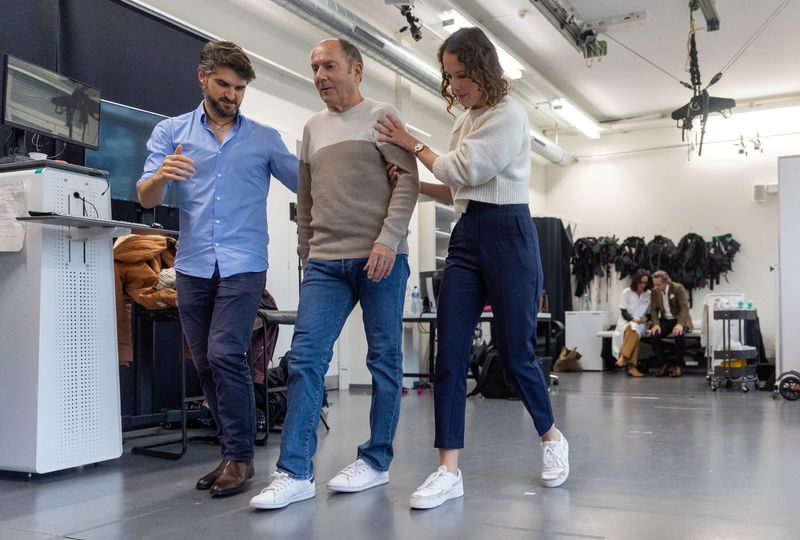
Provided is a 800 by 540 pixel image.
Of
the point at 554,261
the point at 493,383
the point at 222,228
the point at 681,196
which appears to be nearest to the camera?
the point at 222,228

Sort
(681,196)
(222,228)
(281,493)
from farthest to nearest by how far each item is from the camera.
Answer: (681,196), (222,228), (281,493)

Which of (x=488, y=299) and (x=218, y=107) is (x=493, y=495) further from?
(x=218, y=107)

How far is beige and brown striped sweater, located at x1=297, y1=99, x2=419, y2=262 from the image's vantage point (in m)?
2.50

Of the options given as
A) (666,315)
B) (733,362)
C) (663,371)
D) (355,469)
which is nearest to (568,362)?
(663,371)

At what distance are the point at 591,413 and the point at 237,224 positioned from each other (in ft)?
10.8

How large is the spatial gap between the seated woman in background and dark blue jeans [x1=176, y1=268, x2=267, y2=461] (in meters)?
7.90

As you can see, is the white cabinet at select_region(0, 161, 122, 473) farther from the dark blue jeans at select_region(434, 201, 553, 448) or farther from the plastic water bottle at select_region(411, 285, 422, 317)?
the plastic water bottle at select_region(411, 285, 422, 317)

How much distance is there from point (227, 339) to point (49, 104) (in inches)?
69.2

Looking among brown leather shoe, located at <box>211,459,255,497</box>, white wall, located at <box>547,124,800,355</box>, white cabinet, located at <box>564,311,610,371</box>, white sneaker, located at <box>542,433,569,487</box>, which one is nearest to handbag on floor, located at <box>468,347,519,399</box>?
white sneaker, located at <box>542,433,569,487</box>

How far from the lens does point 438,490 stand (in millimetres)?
2377

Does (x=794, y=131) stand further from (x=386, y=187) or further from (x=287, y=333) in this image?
(x=386, y=187)

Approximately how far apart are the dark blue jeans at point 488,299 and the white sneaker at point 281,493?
457 millimetres

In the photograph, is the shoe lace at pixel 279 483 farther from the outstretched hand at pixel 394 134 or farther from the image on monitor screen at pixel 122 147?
the image on monitor screen at pixel 122 147

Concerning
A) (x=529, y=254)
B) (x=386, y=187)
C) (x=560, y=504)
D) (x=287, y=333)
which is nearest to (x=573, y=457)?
(x=560, y=504)
